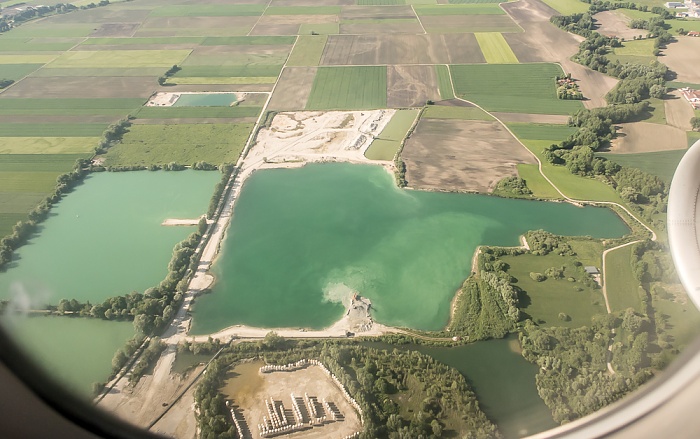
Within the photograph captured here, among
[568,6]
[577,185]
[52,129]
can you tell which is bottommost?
[577,185]

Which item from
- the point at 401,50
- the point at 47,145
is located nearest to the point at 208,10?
the point at 401,50

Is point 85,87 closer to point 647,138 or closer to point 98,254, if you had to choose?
point 98,254

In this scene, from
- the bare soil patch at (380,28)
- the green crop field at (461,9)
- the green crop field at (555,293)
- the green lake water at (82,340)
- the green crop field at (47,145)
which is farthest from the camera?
the green crop field at (461,9)

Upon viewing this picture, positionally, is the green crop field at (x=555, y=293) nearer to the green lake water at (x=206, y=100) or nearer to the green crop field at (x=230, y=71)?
the green lake water at (x=206, y=100)

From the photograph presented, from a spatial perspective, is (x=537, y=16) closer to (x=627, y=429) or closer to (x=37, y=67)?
(x=37, y=67)

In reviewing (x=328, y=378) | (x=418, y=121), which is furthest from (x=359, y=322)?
(x=418, y=121)

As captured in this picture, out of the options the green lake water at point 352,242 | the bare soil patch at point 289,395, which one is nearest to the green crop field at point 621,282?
the green lake water at point 352,242
